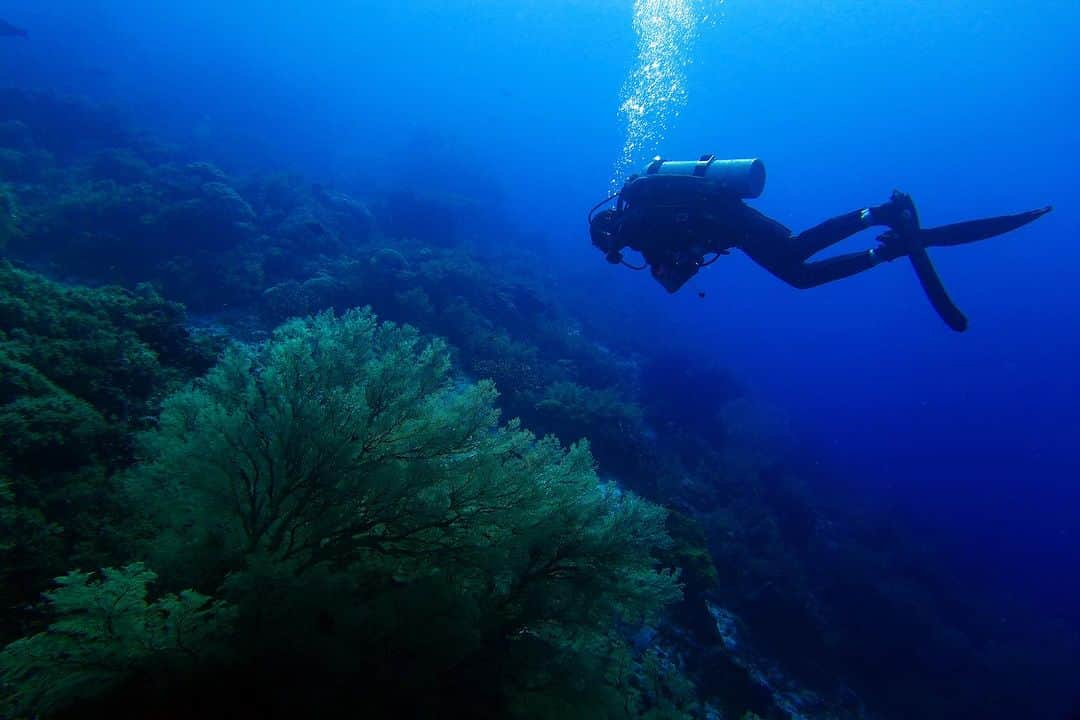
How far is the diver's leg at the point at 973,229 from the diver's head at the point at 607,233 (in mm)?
3112

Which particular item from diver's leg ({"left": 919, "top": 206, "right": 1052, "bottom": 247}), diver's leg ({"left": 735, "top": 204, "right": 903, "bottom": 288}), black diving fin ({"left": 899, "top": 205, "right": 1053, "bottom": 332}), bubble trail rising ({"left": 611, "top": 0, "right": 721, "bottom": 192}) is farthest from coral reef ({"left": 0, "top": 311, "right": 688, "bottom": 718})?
bubble trail rising ({"left": 611, "top": 0, "right": 721, "bottom": 192})

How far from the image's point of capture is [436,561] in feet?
12.1

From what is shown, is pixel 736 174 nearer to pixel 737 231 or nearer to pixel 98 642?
pixel 737 231

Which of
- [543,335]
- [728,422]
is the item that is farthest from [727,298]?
[543,335]

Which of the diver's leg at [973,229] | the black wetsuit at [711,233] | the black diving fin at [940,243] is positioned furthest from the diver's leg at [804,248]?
the diver's leg at [973,229]

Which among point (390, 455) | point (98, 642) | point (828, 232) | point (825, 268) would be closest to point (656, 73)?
point (828, 232)

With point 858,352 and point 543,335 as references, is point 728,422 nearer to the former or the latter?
point 543,335

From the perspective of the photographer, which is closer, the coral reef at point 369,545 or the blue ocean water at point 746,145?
the coral reef at point 369,545

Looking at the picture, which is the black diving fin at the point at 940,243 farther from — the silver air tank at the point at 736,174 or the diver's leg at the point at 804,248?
the silver air tank at the point at 736,174

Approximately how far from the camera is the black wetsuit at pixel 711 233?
17.2 ft

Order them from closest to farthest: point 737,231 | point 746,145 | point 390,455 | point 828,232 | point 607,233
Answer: point 390,455 → point 828,232 → point 737,231 → point 607,233 → point 746,145

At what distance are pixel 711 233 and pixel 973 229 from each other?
237cm

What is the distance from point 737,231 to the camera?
5.48 metres

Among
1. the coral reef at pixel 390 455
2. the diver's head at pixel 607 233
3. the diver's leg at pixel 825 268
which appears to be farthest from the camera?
the diver's head at pixel 607 233
